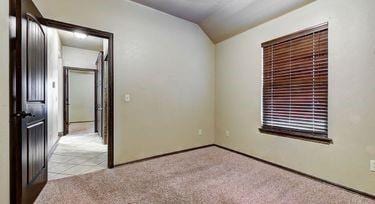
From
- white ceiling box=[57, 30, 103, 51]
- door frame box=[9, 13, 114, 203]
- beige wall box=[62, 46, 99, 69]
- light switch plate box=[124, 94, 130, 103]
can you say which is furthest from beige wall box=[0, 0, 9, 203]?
beige wall box=[62, 46, 99, 69]

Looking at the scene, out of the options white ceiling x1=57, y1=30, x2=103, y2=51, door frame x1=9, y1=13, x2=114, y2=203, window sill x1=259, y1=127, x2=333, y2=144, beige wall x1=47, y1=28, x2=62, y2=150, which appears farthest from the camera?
white ceiling x1=57, y1=30, x2=103, y2=51

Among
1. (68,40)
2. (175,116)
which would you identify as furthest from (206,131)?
(68,40)

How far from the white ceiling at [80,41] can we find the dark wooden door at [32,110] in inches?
117

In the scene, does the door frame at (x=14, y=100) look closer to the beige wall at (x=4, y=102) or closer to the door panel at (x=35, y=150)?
the beige wall at (x=4, y=102)

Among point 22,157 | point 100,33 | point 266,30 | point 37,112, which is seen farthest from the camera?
point 266,30

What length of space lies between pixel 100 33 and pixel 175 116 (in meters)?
1.89

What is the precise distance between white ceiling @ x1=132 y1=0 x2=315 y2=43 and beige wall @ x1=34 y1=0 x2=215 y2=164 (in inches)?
9.6

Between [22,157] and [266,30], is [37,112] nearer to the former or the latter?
[22,157]

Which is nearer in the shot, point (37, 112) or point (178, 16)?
point (37, 112)

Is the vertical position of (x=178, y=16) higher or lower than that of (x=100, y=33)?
higher

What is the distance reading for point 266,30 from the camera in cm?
322

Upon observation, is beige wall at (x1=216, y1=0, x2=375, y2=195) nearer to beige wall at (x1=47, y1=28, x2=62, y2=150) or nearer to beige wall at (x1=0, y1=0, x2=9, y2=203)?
beige wall at (x1=0, y1=0, x2=9, y2=203)

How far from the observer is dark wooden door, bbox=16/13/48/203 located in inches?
Answer: 69.2

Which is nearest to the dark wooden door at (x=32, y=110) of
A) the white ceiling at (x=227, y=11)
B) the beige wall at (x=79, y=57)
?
the white ceiling at (x=227, y=11)
